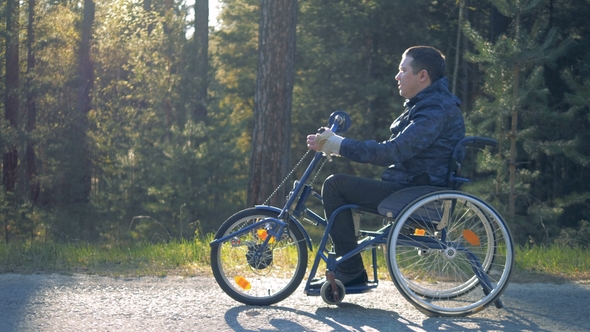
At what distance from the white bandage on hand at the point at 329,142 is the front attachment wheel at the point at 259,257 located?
59 centimetres

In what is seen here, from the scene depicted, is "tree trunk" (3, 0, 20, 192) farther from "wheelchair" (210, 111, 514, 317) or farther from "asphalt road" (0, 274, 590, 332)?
"wheelchair" (210, 111, 514, 317)

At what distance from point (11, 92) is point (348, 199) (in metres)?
21.6

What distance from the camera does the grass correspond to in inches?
234

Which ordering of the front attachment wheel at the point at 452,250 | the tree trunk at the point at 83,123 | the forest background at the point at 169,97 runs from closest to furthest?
the front attachment wheel at the point at 452,250 → the forest background at the point at 169,97 → the tree trunk at the point at 83,123

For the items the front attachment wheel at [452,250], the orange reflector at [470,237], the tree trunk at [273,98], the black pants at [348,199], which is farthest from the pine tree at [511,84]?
the black pants at [348,199]

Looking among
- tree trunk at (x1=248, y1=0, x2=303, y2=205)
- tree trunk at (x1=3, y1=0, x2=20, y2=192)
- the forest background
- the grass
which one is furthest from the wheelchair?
tree trunk at (x1=3, y1=0, x2=20, y2=192)

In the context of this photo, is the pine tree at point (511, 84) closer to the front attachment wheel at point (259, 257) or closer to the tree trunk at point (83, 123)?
the front attachment wheel at point (259, 257)

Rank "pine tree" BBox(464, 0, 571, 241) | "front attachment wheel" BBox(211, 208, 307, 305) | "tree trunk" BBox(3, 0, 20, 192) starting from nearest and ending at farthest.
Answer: "front attachment wheel" BBox(211, 208, 307, 305)
"pine tree" BBox(464, 0, 571, 241)
"tree trunk" BBox(3, 0, 20, 192)

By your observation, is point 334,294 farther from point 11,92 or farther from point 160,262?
point 11,92

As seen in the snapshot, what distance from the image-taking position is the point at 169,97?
22438mm

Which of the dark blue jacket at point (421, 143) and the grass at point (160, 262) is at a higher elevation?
the dark blue jacket at point (421, 143)

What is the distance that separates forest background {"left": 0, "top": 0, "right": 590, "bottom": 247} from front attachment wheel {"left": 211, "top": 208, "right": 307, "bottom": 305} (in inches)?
478

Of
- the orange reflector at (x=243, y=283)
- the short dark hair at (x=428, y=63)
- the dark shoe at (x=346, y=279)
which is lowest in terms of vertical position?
Result: the orange reflector at (x=243, y=283)

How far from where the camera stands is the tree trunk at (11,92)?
78.2 feet
